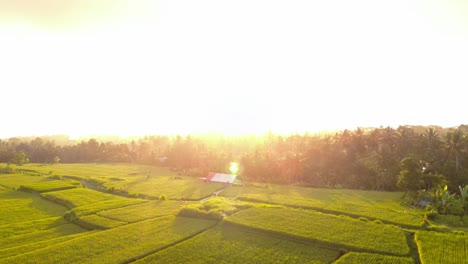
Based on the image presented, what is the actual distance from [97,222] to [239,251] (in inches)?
742

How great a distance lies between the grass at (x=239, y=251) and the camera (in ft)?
90.5

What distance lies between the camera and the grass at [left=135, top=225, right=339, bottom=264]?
90.5ft

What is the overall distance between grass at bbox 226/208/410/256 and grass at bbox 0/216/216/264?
5981 millimetres

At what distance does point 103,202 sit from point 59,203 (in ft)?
23.1

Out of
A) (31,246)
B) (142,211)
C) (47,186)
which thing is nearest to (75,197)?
(47,186)

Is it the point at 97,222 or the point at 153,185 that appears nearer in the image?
the point at 97,222

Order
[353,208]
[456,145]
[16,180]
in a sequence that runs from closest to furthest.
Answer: [353,208] → [456,145] → [16,180]

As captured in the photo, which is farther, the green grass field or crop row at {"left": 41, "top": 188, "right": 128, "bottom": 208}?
crop row at {"left": 41, "top": 188, "right": 128, "bottom": 208}

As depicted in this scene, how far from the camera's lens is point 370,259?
27.2 metres

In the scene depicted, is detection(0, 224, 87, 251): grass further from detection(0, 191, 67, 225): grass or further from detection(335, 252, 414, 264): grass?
detection(335, 252, 414, 264): grass

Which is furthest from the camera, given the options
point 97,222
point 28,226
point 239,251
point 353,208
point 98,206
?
point 98,206

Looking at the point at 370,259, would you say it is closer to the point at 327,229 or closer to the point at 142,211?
the point at 327,229

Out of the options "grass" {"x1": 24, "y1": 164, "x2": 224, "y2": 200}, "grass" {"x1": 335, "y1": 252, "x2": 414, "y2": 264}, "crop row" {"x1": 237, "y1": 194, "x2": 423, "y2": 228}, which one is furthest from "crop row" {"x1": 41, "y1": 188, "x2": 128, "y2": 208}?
"grass" {"x1": 335, "y1": 252, "x2": 414, "y2": 264}

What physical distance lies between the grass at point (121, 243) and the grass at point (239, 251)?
1.77 meters
